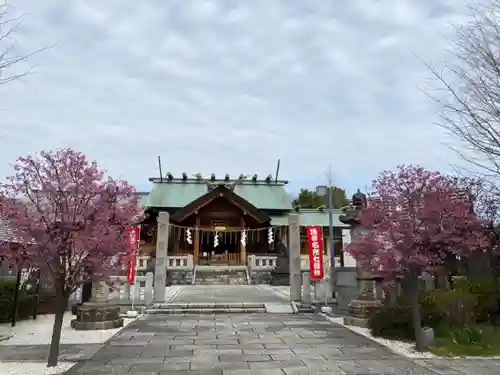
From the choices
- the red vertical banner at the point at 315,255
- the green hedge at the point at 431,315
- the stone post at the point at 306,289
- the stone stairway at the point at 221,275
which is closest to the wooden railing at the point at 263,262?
the stone stairway at the point at 221,275

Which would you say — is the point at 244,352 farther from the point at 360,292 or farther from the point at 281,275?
the point at 281,275

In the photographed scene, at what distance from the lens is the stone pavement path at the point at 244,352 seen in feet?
21.8

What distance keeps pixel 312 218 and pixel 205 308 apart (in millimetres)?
19546

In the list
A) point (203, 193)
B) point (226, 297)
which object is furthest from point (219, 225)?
point (226, 297)

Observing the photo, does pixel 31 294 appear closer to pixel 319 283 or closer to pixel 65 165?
pixel 65 165

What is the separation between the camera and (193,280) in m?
23.9

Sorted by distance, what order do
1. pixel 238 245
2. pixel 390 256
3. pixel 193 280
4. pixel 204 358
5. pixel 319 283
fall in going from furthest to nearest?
pixel 238 245, pixel 193 280, pixel 319 283, pixel 390 256, pixel 204 358

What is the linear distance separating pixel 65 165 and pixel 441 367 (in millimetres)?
7405

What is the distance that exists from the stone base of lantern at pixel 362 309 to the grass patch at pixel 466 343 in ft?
7.40

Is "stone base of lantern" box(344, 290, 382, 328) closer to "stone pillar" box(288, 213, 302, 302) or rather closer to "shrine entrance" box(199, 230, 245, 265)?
"stone pillar" box(288, 213, 302, 302)

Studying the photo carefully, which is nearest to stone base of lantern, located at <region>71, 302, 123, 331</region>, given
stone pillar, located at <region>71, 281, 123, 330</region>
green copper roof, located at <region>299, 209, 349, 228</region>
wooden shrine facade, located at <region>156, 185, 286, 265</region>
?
stone pillar, located at <region>71, 281, 123, 330</region>

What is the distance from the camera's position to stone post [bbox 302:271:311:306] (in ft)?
49.0

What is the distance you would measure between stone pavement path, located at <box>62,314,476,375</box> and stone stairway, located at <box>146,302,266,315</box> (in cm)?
239

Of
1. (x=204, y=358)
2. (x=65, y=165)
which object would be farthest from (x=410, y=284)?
(x=65, y=165)
